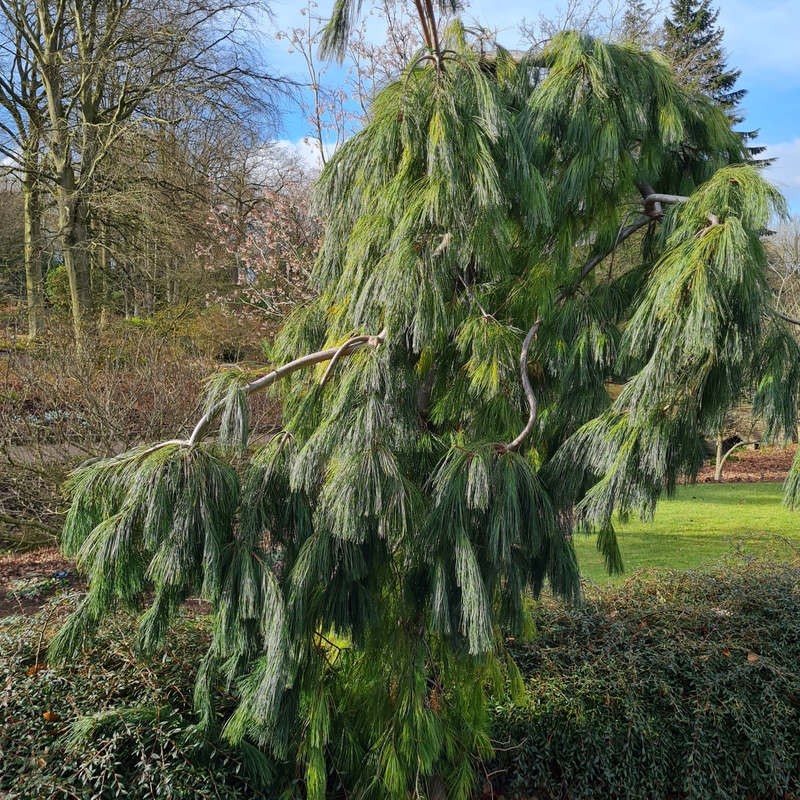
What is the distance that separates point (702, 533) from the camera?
8.49m

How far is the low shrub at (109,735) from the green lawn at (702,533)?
146 inches

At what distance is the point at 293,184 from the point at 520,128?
22.5 ft

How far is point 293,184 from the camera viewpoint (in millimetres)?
8586

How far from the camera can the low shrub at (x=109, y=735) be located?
8.38 feet

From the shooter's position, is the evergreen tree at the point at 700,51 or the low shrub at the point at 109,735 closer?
the low shrub at the point at 109,735

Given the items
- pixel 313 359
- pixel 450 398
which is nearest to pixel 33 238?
pixel 313 359

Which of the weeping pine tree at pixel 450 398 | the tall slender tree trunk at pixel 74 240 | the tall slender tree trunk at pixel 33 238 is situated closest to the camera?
the weeping pine tree at pixel 450 398

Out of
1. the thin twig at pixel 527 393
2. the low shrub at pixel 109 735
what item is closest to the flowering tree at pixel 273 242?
the low shrub at pixel 109 735

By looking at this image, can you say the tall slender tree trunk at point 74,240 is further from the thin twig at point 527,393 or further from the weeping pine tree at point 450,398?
the thin twig at point 527,393

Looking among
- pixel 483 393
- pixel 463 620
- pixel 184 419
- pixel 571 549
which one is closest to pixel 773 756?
pixel 571 549

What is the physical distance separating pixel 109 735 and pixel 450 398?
193 centimetres

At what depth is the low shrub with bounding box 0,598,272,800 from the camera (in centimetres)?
255

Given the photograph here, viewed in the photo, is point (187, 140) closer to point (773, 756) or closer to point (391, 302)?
point (391, 302)

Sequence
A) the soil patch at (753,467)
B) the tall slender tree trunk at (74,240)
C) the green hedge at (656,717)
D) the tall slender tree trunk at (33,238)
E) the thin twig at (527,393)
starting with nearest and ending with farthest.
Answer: the thin twig at (527,393)
the green hedge at (656,717)
the tall slender tree trunk at (74,240)
the tall slender tree trunk at (33,238)
the soil patch at (753,467)
